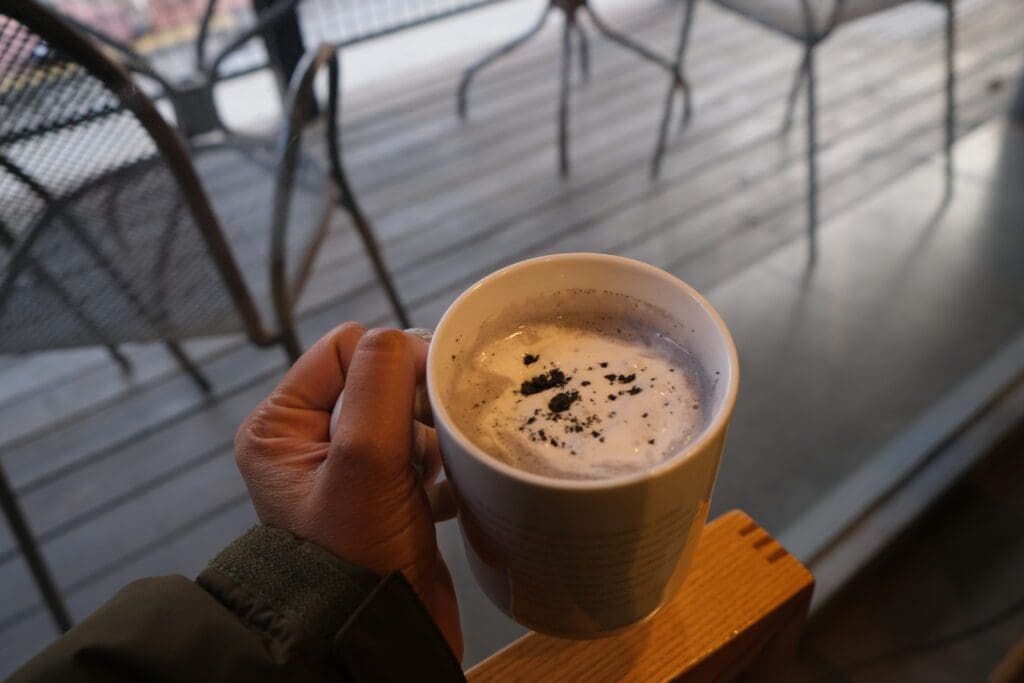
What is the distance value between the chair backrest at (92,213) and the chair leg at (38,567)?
216 mm

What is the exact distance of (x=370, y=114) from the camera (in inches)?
86.5

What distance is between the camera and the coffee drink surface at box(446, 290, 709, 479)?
14.8 inches

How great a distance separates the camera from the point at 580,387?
42 centimetres

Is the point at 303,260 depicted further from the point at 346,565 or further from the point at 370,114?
the point at 370,114

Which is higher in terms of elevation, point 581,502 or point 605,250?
point 581,502

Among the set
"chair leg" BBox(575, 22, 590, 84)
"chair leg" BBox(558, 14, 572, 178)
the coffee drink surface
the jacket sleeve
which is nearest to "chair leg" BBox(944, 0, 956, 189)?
"chair leg" BBox(558, 14, 572, 178)

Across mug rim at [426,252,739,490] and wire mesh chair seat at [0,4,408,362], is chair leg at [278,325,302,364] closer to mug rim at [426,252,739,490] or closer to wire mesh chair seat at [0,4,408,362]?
wire mesh chair seat at [0,4,408,362]

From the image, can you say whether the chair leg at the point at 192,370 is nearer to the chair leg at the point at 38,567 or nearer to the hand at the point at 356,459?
the chair leg at the point at 38,567

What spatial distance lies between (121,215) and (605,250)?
83 cm

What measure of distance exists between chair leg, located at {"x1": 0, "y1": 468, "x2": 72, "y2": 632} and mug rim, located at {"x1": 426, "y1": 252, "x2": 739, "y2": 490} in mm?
825

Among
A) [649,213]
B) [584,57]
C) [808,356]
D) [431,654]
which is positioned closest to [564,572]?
[431,654]

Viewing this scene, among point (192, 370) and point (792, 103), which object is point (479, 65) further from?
point (192, 370)

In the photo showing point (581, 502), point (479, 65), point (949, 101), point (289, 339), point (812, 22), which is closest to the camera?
point (581, 502)

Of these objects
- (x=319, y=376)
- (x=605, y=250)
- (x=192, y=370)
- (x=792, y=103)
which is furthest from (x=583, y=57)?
(x=319, y=376)
